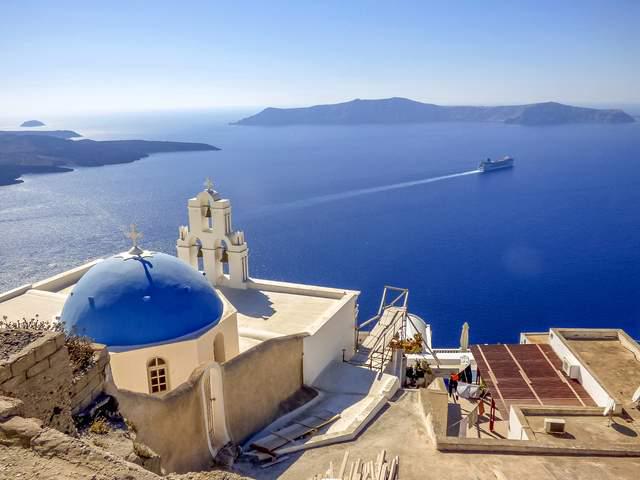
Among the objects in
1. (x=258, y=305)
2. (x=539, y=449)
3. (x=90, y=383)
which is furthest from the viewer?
(x=258, y=305)

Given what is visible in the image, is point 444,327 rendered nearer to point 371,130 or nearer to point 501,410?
point 501,410

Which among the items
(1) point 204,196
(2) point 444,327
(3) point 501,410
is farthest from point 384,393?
(2) point 444,327

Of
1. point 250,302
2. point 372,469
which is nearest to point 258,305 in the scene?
point 250,302

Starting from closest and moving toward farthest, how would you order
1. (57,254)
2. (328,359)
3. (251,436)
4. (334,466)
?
(334,466), (251,436), (328,359), (57,254)

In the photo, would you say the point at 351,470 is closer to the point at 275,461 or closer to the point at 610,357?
the point at 275,461

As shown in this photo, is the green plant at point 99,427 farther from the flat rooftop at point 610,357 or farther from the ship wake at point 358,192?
the ship wake at point 358,192

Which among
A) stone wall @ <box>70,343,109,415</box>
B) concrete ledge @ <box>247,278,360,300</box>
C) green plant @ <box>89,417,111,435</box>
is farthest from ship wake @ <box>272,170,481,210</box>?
green plant @ <box>89,417,111,435</box>
